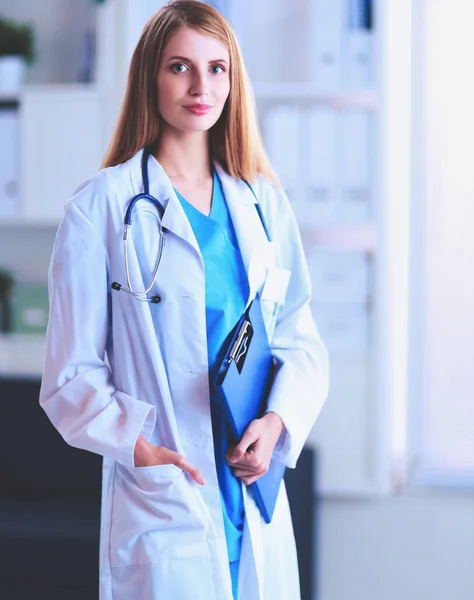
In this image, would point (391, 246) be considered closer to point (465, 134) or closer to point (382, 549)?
point (465, 134)

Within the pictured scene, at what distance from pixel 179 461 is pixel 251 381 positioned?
0.16 m

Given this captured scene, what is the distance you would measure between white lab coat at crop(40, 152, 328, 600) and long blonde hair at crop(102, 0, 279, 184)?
0.06m

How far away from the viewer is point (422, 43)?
255 cm

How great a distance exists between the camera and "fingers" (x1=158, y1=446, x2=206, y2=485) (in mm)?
1057

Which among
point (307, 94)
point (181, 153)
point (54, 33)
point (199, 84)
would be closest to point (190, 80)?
point (199, 84)

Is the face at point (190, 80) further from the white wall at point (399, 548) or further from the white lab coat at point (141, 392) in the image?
the white wall at point (399, 548)

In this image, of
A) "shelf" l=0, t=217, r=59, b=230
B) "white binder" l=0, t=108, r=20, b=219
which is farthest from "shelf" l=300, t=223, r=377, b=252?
"white binder" l=0, t=108, r=20, b=219

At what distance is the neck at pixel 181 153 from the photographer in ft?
3.92

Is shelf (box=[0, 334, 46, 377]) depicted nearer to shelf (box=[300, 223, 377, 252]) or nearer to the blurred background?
the blurred background

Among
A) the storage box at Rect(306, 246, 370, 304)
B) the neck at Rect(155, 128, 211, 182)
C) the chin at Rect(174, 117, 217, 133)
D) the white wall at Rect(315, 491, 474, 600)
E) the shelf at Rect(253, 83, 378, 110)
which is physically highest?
the shelf at Rect(253, 83, 378, 110)

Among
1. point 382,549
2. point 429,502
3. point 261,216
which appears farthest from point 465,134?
point 261,216

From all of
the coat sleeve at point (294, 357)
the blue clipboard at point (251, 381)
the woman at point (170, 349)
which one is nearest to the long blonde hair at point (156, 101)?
the woman at point (170, 349)

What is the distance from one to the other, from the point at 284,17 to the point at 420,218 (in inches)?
32.0

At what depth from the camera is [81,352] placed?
1.09 metres
